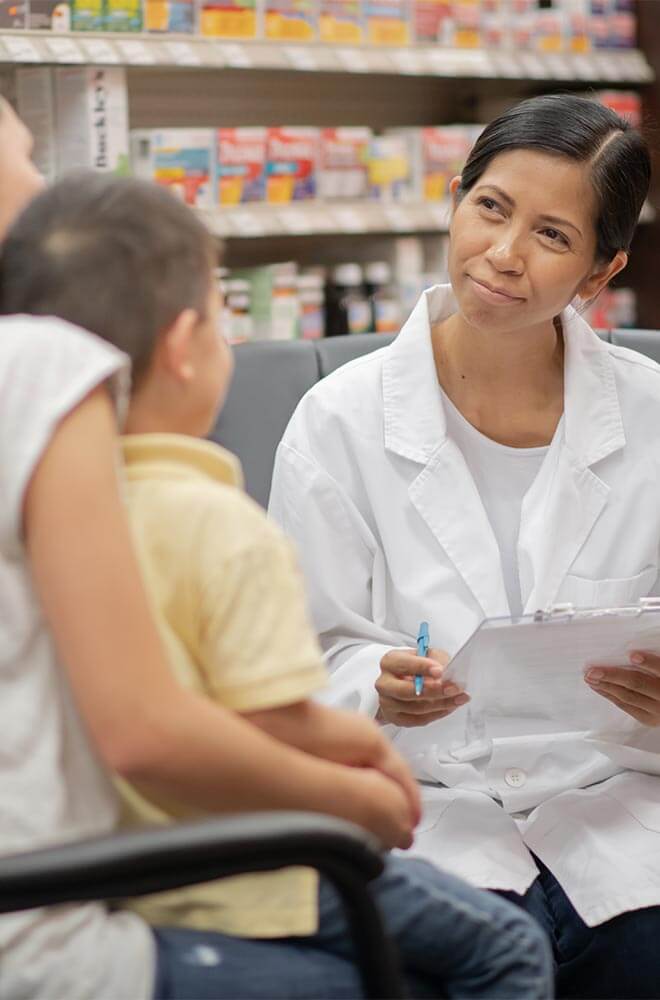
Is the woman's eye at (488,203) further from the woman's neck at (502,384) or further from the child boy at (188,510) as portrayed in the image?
the child boy at (188,510)

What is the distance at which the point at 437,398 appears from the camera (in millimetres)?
1849

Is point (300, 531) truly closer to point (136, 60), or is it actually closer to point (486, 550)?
point (486, 550)

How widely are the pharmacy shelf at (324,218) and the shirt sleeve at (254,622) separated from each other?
220 centimetres

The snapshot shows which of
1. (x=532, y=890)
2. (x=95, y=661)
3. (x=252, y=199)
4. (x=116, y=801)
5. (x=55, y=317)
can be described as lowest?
(x=532, y=890)

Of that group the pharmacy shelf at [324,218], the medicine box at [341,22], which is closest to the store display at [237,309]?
the pharmacy shelf at [324,218]

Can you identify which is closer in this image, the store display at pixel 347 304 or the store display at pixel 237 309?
the store display at pixel 237 309

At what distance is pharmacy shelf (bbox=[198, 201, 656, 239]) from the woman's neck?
1.26 m

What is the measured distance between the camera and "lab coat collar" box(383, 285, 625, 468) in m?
1.83

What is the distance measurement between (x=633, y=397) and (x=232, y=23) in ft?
5.47

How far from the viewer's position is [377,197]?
355 cm

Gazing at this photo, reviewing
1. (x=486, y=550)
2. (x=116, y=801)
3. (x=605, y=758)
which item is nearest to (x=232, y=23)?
(x=486, y=550)

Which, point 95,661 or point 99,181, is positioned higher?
point 99,181

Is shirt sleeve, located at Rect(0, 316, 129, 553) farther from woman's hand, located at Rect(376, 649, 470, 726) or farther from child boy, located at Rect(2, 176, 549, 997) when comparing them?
woman's hand, located at Rect(376, 649, 470, 726)

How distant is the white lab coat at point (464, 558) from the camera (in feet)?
5.60
